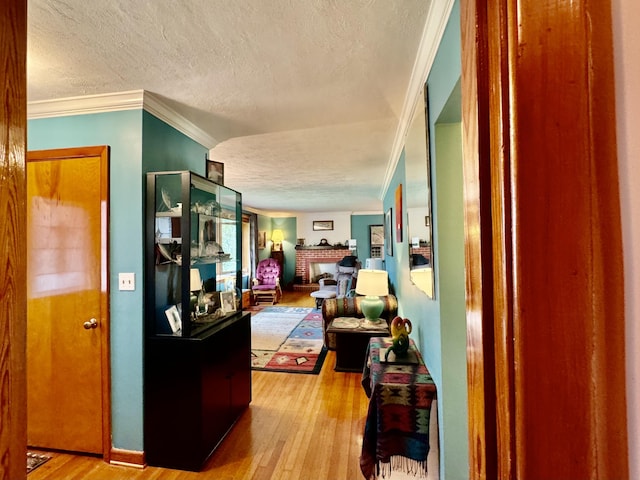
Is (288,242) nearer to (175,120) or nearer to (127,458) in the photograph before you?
(175,120)

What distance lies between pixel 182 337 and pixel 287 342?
8.52 feet

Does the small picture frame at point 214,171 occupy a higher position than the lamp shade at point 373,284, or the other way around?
the small picture frame at point 214,171

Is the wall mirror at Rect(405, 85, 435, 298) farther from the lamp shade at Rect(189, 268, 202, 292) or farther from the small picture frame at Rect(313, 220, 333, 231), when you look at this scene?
the small picture frame at Rect(313, 220, 333, 231)

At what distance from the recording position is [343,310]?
3.88 metres

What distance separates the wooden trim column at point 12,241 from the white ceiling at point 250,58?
784 mm

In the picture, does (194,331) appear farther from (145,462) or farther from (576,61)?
(576,61)

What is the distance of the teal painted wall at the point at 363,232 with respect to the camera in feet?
28.7

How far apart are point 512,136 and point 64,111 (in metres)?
2.69

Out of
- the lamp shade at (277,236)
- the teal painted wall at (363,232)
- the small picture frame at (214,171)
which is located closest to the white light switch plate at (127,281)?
the small picture frame at (214,171)

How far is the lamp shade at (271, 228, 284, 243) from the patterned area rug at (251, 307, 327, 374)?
11.5ft

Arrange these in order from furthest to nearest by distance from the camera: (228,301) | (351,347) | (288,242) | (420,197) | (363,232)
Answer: (288,242)
(363,232)
(351,347)
(228,301)
(420,197)

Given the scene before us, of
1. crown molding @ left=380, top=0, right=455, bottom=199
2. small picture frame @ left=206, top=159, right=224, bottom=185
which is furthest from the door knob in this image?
crown molding @ left=380, top=0, right=455, bottom=199

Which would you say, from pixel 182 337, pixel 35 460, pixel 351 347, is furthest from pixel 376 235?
pixel 35 460

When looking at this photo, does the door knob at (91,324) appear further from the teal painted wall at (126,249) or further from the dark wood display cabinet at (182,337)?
the dark wood display cabinet at (182,337)
